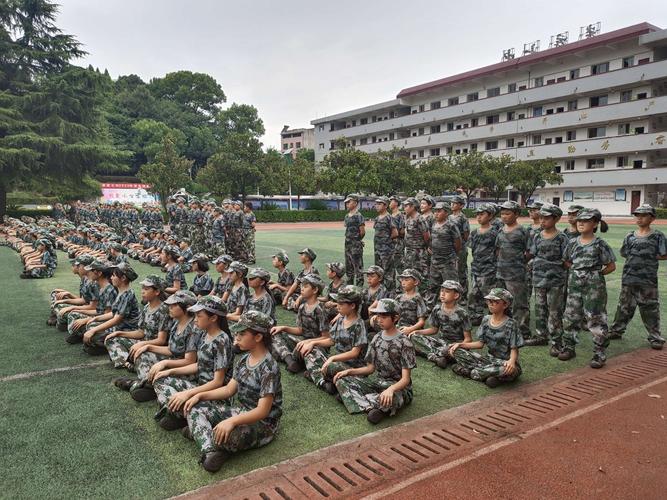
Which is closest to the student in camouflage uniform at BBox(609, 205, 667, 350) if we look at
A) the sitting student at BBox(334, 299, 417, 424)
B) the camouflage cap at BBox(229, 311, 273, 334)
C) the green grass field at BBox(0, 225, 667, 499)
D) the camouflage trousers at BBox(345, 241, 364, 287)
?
the green grass field at BBox(0, 225, 667, 499)

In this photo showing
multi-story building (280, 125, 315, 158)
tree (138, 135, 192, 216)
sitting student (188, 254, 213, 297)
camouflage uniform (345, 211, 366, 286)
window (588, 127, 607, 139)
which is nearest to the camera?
sitting student (188, 254, 213, 297)

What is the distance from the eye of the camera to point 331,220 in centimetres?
3869

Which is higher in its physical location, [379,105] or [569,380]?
[379,105]

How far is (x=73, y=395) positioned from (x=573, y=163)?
152 feet

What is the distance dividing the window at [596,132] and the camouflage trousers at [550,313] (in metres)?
41.1

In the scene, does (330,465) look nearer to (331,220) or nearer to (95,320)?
(95,320)

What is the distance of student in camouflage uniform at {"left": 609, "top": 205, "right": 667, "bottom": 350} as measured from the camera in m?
6.37

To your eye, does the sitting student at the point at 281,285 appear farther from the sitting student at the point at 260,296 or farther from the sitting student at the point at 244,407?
the sitting student at the point at 244,407

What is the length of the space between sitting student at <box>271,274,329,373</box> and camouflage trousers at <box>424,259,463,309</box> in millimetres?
2725

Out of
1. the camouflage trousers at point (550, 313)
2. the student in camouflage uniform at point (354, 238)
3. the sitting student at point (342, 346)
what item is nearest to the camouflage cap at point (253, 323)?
the sitting student at point (342, 346)

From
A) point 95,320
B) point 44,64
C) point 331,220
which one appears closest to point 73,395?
point 95,320

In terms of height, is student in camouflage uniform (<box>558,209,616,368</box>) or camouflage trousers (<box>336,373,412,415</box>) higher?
student in camouflage uniform (<box>558,209,616,368</box>)

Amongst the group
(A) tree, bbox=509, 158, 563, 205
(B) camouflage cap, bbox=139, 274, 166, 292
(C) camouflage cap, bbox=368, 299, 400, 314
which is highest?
(A) tree, bbox=509, 158, 563, 205

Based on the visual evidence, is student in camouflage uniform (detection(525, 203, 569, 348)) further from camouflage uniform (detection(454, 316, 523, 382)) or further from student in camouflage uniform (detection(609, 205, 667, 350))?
camouflage uniform (detection(454, 316, 523, 382))
